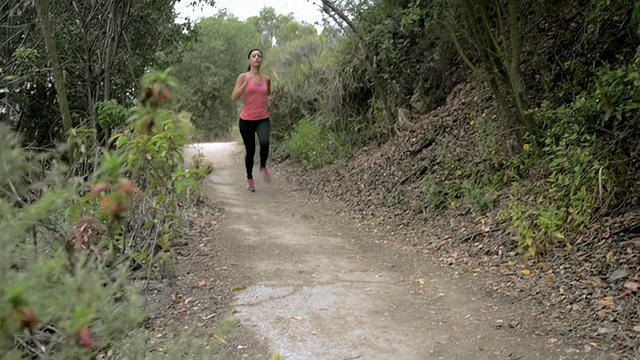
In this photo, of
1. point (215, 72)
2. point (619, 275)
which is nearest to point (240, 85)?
point (619, 275)

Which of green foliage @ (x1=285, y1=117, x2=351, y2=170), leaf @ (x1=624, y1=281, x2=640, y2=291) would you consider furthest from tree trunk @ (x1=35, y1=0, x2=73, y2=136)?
green foliage @ (x1=285, y1=117, x2=351, y2=170)

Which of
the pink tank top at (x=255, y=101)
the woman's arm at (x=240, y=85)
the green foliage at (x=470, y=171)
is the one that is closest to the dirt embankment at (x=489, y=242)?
the green foliage at (x=470, y=171)

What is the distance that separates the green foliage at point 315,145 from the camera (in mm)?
10984

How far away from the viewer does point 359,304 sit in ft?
13.5

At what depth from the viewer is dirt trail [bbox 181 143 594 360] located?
3.44m

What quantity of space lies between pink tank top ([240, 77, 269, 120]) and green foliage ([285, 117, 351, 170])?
2.97m

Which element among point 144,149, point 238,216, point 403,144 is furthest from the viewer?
point 403,144

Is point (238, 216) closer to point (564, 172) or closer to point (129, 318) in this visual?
point (564, 172)

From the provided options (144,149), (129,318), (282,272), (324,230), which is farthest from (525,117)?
(129,318)

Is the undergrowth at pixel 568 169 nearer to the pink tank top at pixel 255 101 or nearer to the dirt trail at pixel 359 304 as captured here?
the dirt trail at pixel 359 304

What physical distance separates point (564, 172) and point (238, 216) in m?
3.83

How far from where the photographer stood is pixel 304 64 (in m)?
14.7

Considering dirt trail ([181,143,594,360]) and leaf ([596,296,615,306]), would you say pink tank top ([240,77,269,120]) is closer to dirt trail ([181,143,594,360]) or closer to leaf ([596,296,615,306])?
dirt trail ([181,143,594,360])

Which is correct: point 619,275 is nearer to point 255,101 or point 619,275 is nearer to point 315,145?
point 255,101
